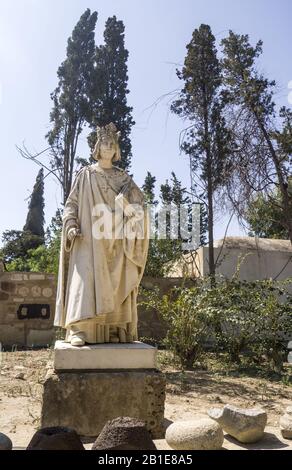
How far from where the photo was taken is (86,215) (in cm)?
344

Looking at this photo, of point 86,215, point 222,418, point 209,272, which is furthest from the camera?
point 209,272

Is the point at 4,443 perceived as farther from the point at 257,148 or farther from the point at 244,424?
the point at 257,148

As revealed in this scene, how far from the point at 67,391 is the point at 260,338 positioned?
4.41m

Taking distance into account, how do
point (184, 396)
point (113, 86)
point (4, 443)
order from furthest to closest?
point (113, 86), point (184, 396), point (4, 443)

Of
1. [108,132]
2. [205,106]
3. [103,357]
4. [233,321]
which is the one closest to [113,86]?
[205,106]

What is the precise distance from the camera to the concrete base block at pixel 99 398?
290 centimetres

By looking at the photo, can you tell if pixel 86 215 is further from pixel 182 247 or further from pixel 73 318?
pixel 182 247

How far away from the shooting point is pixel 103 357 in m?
3.04

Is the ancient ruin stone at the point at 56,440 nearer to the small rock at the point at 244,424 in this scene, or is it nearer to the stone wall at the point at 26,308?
the small rock at the point at 244,424

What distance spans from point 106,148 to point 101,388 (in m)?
1.88

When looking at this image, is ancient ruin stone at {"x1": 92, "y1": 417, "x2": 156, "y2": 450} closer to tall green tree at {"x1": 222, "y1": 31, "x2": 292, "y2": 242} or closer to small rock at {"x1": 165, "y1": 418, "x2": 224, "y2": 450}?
small rock at {"x1": 165, "y1": 418, "x2": 224, "y2": 450}

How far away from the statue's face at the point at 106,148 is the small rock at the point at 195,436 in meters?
2.16

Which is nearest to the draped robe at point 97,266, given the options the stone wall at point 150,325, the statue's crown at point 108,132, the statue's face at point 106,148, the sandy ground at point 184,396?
the statue's face at point 106,148

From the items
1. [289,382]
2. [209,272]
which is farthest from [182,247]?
[289,382]
